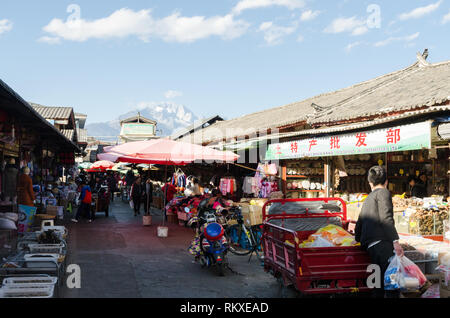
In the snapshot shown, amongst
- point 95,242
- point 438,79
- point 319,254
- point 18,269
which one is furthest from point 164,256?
point 438,79

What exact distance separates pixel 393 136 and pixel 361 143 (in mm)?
1165

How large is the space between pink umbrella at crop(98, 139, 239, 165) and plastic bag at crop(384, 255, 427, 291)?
25.8 feet

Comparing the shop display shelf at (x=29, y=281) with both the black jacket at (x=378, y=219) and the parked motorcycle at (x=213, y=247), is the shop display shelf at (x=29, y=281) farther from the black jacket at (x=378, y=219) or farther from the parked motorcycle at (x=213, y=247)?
the black jacket at (x=378, y=219)

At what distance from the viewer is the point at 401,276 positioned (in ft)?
16.0

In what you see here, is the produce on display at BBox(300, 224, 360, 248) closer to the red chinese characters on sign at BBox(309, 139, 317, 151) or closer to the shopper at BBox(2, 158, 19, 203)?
the red chinese characters on sign at BBox(309, 139, 317, 151)

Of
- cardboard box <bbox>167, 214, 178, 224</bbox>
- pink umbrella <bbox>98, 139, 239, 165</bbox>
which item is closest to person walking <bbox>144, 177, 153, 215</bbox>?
cardboard box <bbox>167, 214, 178, 224</bbox>

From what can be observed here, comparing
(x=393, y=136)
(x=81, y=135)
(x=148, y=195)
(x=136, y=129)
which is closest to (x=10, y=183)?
(x=148, y=195)

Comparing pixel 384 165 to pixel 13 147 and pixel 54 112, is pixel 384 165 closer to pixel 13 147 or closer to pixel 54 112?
pixel 13 147

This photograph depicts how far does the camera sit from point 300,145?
13.0 metres

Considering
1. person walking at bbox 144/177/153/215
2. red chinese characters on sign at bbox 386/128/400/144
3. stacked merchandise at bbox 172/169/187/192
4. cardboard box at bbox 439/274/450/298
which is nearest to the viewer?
cardboard box at bbox 439/274/450/298

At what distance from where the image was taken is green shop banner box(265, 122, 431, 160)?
8.66 m

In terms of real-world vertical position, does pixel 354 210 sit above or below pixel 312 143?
below
